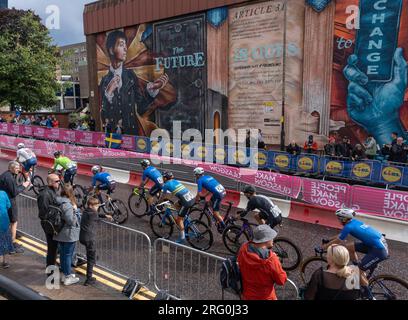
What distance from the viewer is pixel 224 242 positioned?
8219 mm

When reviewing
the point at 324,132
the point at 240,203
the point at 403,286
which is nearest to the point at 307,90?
the point at 324,132

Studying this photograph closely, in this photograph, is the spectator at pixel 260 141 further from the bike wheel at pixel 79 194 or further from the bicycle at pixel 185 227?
the bicycle at pixel 185 227

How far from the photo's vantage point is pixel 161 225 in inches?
349

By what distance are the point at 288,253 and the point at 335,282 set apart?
11.0ft

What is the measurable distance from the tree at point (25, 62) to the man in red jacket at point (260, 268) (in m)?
35.6

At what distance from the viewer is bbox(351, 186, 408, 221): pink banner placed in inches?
359

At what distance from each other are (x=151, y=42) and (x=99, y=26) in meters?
6.57

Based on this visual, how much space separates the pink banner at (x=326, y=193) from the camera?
391 inches

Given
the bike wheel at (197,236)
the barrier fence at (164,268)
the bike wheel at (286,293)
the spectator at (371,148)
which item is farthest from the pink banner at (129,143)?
the bike wheel at (286,293)

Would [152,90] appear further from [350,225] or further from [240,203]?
[350,225]

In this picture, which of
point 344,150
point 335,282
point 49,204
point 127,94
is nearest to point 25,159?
point 49,204

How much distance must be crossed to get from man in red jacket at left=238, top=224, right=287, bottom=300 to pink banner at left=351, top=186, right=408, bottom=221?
250 inches

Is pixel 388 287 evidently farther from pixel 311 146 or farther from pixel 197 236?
pixel 311 146

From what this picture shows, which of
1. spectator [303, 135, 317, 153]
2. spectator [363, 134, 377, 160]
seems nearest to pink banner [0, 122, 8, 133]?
spectator [303, 135, 317, 153]
